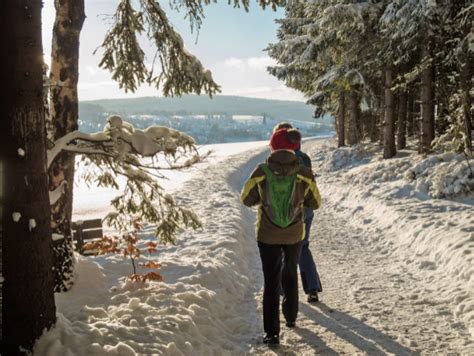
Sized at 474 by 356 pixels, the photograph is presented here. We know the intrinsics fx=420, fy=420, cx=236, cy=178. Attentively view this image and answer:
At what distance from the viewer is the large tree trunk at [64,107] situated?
16.2 feet

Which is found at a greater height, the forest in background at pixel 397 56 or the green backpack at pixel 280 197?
the forest in background at pixel 397 56

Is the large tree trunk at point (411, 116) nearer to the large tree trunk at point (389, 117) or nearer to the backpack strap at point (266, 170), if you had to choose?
the large tree trunk at point (389, 117)

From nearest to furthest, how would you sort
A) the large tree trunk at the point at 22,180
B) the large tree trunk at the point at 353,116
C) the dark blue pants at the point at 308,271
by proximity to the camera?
the large tree trunk at the point at 22,180 < the dark blue pants at the point at 308,271 < the large tree trunk at the point at 353,116

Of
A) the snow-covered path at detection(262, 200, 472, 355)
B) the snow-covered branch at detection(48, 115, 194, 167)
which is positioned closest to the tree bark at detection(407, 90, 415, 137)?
the snow-covered path at detection(262, 200, 472, 355)

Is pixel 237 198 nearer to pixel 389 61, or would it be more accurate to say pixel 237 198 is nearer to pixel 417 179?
pixel 417 179

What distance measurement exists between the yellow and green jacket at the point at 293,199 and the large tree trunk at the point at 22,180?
6.62 ft

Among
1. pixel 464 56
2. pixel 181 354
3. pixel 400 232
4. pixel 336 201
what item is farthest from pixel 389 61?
pixel 181 354

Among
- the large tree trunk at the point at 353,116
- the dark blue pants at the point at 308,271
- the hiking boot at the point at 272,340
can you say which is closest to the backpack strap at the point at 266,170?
the dark blue pants at the point at 308,271

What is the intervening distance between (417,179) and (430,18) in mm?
4725

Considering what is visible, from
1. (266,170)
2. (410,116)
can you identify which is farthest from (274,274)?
(410,116)

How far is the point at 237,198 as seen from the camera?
598 inches

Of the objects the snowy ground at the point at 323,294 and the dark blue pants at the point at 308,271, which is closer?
the snowy ground at the point at 323,294

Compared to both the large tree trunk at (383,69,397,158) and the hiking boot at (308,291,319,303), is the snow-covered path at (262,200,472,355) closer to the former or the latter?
the hiking boot at (308,291,319,303)

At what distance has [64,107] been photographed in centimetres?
509
